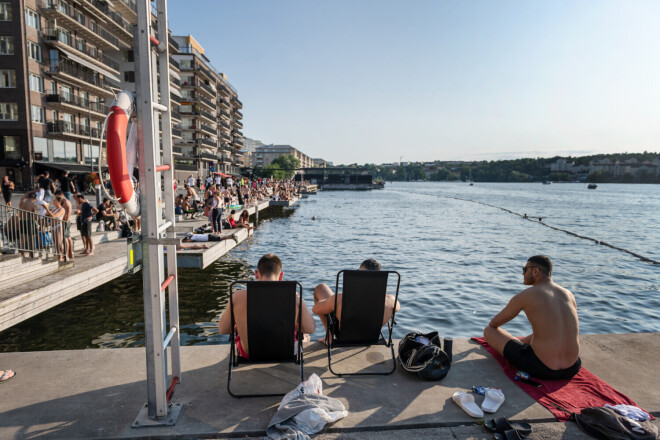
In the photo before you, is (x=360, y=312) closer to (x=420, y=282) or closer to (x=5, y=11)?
(x=420, y=282)

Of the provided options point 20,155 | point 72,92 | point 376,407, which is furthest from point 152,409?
point 72,92

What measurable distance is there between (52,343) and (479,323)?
349 inches

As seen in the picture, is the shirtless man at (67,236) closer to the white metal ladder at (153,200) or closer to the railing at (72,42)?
the white metal ladder at (153,200)

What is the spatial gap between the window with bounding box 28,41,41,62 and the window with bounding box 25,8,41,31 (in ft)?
5.07

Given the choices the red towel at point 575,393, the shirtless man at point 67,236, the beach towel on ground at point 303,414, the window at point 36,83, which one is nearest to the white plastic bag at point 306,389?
the beach towel on ground at point 303,414

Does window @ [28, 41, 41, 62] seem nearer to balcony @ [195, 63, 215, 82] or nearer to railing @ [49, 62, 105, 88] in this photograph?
railing @ [49, 62, 105, 88]

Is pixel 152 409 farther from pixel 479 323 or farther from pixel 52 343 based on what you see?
pixel 479 323

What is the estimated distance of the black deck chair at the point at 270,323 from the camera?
155 inches

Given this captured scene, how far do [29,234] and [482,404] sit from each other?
10303 mm

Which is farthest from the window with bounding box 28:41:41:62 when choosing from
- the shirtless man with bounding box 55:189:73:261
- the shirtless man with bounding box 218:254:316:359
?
the shirtless man with bounding box 218:254:316:359

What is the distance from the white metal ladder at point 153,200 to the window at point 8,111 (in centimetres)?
4072

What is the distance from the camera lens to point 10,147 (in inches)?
1367

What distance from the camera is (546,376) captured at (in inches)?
166

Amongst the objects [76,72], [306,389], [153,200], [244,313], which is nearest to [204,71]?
[76,72]
